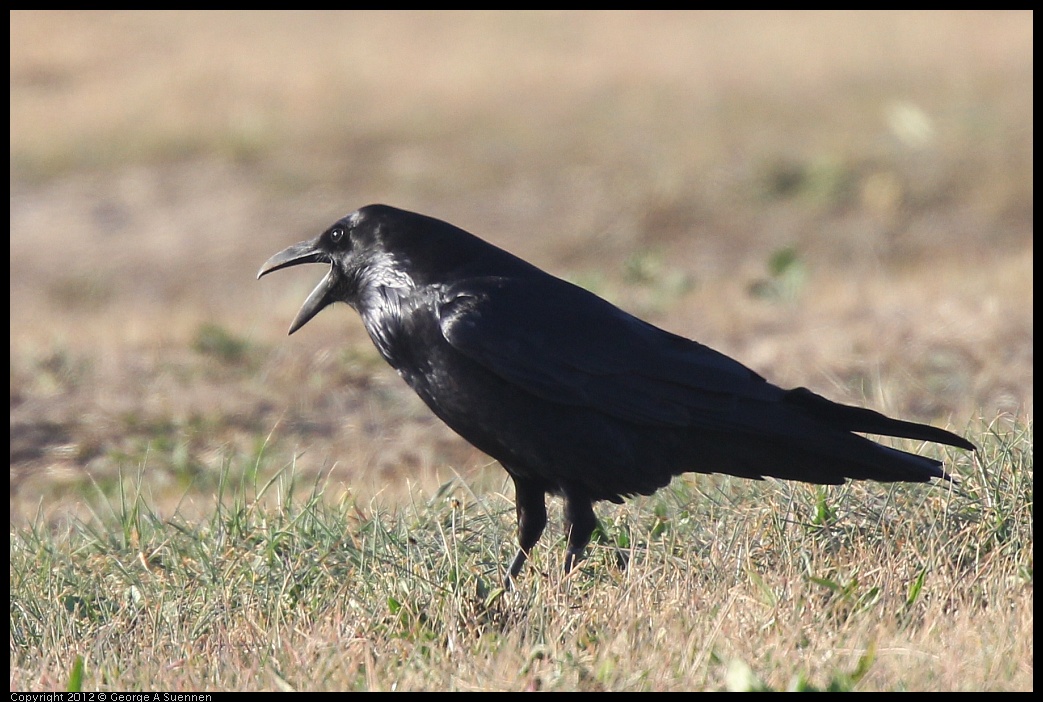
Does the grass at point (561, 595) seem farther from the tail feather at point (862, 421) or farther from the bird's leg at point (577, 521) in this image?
the tail feather at point (862, 421)

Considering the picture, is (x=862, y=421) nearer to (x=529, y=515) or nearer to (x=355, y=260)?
(x=529, y=515)

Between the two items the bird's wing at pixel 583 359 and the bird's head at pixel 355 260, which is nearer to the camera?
the bird's wing at pixel 583 359

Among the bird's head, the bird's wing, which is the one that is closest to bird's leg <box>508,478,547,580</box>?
the bird's wing

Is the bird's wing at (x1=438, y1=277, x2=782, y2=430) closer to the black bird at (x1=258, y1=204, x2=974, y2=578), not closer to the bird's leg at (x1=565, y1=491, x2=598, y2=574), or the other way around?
the black bird at (x1=258, y1=204, x2=974, y2=578)

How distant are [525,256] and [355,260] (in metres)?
8.64

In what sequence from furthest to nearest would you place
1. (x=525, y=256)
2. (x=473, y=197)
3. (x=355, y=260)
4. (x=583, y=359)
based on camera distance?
(x=473, y=197)
(x=525, y=256)
(x=355, y=260)
(x=583, y=359)

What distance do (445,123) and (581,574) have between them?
12074 millimetres

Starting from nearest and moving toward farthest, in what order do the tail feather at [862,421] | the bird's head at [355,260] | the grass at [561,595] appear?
the grass at [561,595], the tail feather at [862,421], the bird's head at [355,260]

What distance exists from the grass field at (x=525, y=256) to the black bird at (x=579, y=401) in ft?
0.67

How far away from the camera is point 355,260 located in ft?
12.7

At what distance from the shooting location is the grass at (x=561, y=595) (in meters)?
2.89

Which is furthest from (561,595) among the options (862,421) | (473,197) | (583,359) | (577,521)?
(473,197)

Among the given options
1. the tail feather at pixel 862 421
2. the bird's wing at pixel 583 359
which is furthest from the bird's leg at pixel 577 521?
the tail feather at pixel 862 421

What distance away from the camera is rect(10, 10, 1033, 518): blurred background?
6406 mm
